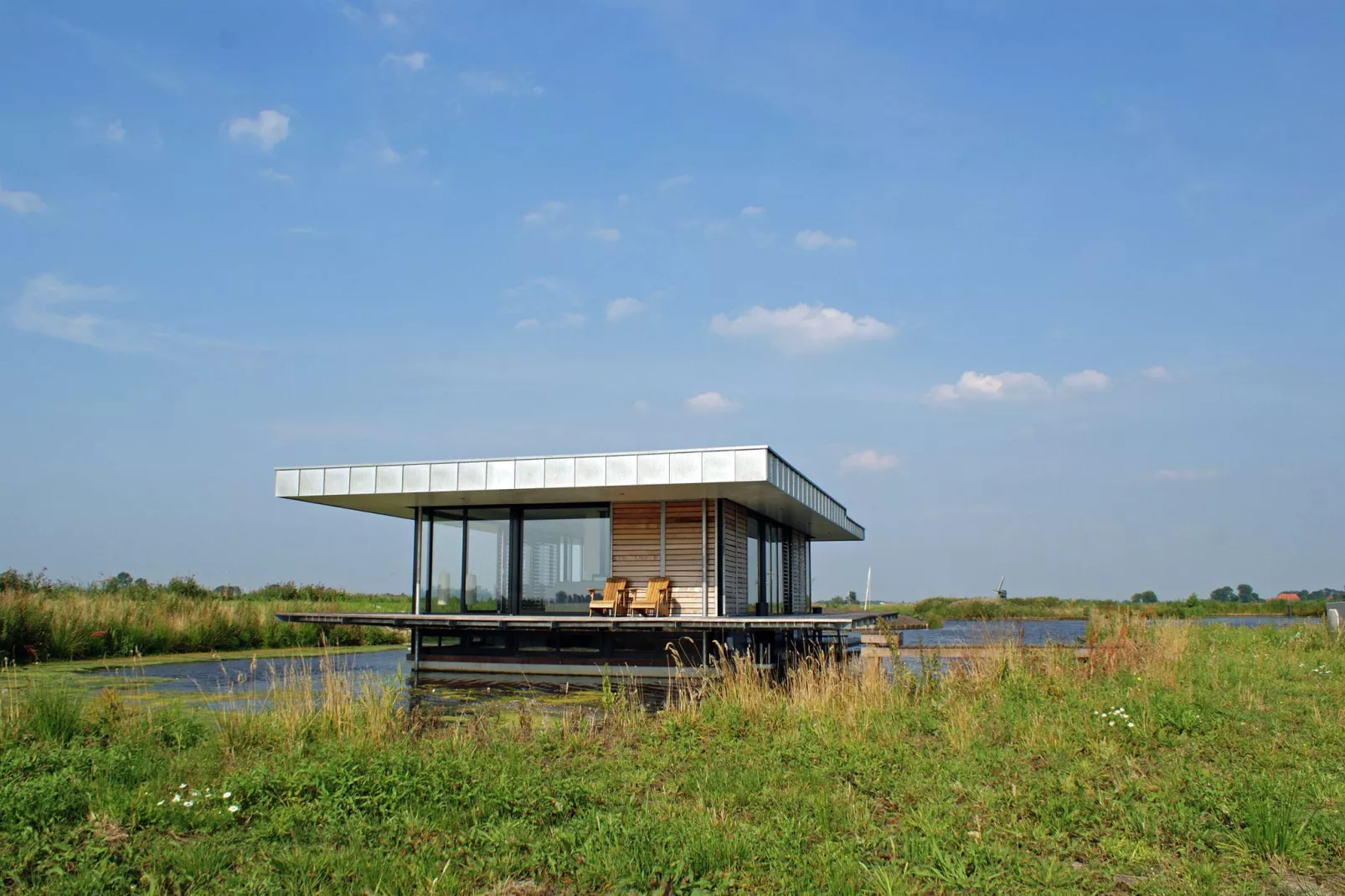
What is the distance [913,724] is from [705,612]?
27.6 feet

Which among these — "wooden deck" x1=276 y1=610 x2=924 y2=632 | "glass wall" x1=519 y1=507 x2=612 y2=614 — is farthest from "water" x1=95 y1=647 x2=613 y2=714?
"glass wall" x1=519 y1=507 x2=612 y2=614

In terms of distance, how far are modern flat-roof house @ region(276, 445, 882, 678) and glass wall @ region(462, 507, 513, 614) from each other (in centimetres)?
3

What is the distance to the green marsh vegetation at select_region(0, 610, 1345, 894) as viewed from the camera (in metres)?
3.89

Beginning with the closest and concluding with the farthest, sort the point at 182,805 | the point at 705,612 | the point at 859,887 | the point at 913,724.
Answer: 1. the point at 859,887
2. the point at 182,805
3. the point at 913,724
4. the point at 705,612

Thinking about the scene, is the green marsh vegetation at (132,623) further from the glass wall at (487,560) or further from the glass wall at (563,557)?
the glass wall at (563,557)

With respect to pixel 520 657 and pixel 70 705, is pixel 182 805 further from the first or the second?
pixel 520 657

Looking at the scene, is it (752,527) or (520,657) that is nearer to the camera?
(520,657)

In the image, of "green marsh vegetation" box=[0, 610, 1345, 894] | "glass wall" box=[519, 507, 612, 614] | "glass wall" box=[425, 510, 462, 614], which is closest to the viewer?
"green marsh vegetation" box=[0, 610, 1345, 894]

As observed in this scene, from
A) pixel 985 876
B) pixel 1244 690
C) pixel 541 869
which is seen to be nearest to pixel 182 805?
pixel 541 869

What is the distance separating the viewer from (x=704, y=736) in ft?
21.6

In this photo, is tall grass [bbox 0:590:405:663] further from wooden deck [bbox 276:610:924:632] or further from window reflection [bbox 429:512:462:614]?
window reflection [bbox 429:512:462:614]

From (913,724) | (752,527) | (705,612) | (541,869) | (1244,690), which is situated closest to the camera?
(541,869)

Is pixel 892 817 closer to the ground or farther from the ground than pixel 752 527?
closer to the ground

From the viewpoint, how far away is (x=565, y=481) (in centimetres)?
1450
